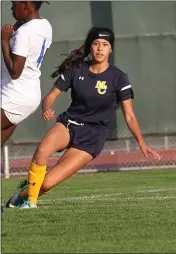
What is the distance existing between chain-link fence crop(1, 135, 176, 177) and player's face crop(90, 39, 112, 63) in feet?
27.4

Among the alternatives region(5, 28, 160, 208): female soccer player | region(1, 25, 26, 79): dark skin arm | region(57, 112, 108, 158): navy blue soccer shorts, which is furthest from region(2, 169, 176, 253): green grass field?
region(1, 25, 26, 79): dark skin arm

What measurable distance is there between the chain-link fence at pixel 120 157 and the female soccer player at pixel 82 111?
816 centimetres

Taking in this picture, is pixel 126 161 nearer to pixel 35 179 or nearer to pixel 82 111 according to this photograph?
pixel 82 111

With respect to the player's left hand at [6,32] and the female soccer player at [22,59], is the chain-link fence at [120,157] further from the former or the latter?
the player's left hand at [6,32]

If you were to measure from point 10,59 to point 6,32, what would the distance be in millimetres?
276

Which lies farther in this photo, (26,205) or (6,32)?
(26,205)

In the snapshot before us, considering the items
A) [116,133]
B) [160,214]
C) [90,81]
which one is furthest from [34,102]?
[116,133]

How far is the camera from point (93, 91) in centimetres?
1004

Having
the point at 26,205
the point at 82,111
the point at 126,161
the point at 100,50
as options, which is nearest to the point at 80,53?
the point at 100,50

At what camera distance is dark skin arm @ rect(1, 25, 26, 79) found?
356 inches

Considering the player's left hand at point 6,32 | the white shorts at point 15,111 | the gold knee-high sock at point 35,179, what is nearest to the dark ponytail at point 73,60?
the white shorts at point 15,111

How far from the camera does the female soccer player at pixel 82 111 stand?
32.8ft

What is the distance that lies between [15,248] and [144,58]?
11273mm

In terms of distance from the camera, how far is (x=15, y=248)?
24.2ft
